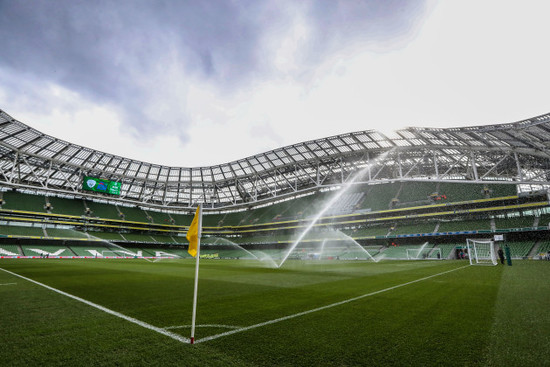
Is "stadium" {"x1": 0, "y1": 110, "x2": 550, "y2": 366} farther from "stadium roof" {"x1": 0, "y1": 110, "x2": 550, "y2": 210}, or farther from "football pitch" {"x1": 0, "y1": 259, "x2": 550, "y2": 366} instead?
"stadium roof" {"x1": 0, "y1": 110, "x2": 550, "y2": 210}

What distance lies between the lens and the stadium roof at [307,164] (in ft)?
82.1

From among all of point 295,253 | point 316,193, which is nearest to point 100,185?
point 295,253

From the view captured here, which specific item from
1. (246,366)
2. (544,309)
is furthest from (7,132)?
(544,309)

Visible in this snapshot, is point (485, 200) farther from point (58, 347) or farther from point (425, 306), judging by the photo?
point (58, 347)

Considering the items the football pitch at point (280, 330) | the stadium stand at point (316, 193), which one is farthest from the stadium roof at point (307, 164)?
the football pitch at point (280, 330)

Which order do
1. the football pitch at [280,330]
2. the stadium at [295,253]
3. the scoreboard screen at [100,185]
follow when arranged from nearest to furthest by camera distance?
the football pitch at [280,330] < the stadium at [295,253] < the scoreboard screen at [100,185]

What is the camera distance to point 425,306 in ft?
20.6

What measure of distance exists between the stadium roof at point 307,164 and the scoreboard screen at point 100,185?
4.85ft

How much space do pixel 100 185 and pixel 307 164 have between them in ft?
123

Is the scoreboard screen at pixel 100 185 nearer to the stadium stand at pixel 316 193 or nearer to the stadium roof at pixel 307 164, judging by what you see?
the stadium roof at pixel 307 164

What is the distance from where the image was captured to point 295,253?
50688 millimetres

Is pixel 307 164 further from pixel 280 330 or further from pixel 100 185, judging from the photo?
pixel 280 330

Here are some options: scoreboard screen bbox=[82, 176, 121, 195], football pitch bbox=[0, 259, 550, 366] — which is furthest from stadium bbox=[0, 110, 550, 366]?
scoreboard screen bbox=[82, 176, 121, 195]

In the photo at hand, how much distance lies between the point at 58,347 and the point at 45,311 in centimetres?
306
